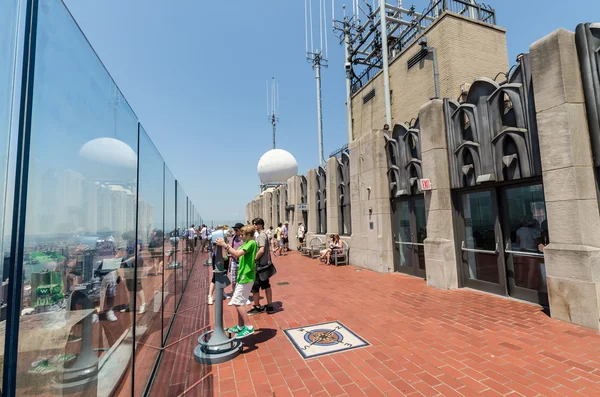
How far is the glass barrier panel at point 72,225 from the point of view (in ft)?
A: 4.57

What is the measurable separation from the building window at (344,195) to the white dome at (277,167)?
22.6m

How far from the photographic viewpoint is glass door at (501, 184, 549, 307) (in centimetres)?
568

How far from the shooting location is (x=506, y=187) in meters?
6.37

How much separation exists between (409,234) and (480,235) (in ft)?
7.90

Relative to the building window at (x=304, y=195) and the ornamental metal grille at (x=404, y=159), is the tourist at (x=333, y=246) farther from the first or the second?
the building window at (x=304, y=195)

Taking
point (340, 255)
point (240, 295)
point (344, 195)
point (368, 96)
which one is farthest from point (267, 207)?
point (240, 295)

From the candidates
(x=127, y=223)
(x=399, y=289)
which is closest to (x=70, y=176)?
(x=127, y=223)

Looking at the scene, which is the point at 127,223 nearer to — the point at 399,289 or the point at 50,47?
the point at 50,47

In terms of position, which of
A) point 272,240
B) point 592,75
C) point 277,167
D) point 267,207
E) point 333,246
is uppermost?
point 277,167

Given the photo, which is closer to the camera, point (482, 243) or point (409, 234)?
point (482, 243)

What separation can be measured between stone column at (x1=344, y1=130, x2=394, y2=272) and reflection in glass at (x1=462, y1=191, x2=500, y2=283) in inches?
110

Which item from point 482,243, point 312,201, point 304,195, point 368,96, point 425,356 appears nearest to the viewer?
point 425,356

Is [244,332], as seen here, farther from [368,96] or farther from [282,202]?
[368,96]

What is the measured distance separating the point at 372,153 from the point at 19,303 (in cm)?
989
